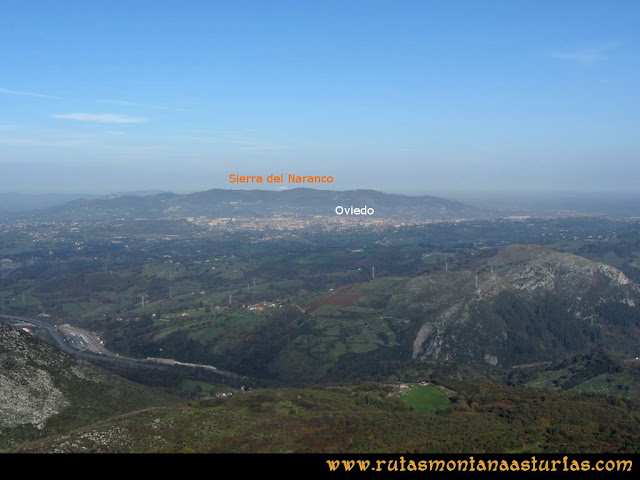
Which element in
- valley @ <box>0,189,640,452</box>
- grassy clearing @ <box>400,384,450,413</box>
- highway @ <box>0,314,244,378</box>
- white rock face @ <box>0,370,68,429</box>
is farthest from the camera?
highway @ <box>0,314,244,378</box>

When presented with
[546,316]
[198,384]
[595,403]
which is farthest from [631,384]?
[198,384]

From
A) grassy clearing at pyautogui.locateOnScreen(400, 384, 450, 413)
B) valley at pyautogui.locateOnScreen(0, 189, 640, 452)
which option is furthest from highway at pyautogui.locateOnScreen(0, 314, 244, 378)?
grassy clearing at pyautogui.locateOnScreen(400, 384, 450, 413)

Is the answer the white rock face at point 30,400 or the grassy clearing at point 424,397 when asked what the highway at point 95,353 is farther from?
the grassy clearing at point 424,397

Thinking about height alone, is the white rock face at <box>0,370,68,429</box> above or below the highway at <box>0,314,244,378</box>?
above

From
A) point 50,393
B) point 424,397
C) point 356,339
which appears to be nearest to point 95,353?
point 356,339

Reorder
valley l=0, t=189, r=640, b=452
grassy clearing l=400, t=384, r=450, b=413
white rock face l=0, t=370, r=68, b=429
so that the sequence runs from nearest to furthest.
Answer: valley l=0, t=189, r=640, b=452, white rock face l=0, t=370, r=68, b=429, grassy clearing l=400, t=384, r=450, b=413

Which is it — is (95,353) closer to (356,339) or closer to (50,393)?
(356,339)

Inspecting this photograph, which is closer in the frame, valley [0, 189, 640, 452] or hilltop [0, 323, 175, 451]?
A: valley [0, 189, 640, 452]

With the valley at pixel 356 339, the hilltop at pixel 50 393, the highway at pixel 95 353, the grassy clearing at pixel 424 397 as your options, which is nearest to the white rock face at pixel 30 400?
the hilltop at pixel 50 393

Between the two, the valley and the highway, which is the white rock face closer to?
the valley
